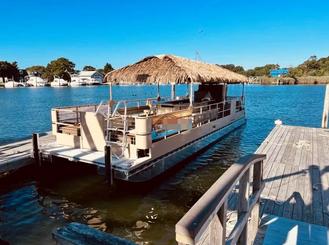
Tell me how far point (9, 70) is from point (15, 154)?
100 m

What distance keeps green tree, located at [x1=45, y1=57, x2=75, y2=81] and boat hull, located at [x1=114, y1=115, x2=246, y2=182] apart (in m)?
106

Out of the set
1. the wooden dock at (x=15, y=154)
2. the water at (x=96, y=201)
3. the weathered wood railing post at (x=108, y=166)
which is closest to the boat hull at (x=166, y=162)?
the weathered wood railing post at (x=108, y=166)

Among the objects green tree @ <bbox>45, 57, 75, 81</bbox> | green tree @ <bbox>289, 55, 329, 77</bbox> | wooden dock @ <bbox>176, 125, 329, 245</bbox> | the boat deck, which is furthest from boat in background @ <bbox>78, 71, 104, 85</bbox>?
wooden dock @ <bbox>176, 125, 329, 245</bbox>

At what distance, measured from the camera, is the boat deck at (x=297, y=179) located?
420 cm

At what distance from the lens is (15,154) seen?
8344 millimetres

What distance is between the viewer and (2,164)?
24.3 feet

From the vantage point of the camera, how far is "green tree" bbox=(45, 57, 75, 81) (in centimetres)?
10519

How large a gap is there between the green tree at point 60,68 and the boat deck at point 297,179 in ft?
356

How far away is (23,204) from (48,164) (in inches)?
71.3

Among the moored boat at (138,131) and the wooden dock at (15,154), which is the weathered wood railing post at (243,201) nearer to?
the moored boat at (138,131)

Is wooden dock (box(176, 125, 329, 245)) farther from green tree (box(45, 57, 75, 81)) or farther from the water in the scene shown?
green tree (box(45, 57, 75, 81))

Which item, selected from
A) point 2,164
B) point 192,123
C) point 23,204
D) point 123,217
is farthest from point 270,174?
point 2,164

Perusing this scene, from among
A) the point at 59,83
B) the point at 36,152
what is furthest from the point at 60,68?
the point at 36,152

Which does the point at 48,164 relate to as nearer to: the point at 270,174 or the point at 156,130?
the point at 156,130
